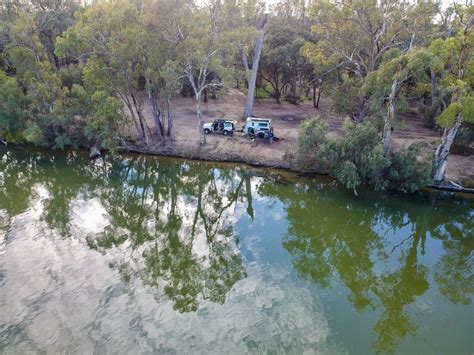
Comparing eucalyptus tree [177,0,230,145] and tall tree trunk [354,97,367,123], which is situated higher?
eucalyptus tree [177,0,230,145]

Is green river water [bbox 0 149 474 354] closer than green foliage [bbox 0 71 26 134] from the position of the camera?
Yes

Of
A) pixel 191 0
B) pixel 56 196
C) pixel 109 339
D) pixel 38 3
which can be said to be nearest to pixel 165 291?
pixel 109 339

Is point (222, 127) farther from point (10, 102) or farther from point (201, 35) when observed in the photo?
point (10, 102)

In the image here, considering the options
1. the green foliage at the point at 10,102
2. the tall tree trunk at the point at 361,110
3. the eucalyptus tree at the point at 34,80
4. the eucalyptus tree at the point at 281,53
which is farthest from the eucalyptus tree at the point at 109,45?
the tall tree trunk at the point at 361,110

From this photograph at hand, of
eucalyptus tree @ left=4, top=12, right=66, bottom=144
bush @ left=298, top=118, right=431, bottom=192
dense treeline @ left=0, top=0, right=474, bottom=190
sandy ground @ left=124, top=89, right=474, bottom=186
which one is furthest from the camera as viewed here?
sandy ground @ left=124, top=89, right=474, bottom=186

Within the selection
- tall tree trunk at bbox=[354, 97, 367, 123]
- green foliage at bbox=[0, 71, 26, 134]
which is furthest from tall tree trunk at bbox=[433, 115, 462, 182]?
green foliage at bbox=[0, 71, 26, 134]

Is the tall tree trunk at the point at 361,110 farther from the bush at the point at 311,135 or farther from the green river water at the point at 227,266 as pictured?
the green river water at the point at 227,266

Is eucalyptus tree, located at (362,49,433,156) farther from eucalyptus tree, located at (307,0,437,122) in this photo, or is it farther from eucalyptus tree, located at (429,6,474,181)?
eucalyptus tree, located at (307,0,437,122)
